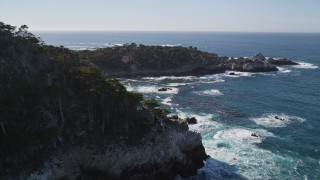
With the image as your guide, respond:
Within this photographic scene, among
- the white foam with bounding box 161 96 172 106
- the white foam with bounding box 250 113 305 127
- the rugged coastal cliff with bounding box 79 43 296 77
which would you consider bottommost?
the white foam with bounding box 250 113 305 127

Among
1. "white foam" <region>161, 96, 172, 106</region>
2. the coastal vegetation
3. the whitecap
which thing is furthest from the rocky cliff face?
"white foam" <region>161, 96, 172, 106</region>

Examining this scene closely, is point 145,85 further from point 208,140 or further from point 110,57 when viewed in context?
point 208,140

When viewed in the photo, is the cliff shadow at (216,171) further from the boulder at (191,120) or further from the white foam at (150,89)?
the white foam at (150,89)

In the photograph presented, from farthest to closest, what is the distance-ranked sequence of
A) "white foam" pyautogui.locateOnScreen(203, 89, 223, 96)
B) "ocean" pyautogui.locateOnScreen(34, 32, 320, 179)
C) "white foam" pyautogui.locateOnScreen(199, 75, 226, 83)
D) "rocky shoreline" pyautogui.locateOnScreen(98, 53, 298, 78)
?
"rocky shoreline" pyautogui.locateOnScreen(98, 53, 298, 78) < "white foam" pyautogui.locateOnScreen(199, 75, 226, 83) < "white foam" pyautogui.locateOnScreen(203, 89, 223, 96) < "ocean" pyautogui.locateOnScreen(34, 32, 320, 179)

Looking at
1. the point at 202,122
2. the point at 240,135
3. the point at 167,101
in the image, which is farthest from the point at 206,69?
the point at 240,135

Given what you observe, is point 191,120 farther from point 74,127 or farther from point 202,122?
point 74,127

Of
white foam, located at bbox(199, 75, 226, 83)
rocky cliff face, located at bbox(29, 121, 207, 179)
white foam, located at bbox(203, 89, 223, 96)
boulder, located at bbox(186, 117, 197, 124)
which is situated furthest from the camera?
white foam, located at bbox(199, 75, 226, 83)

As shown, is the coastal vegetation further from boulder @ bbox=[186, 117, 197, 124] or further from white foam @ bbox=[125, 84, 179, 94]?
white foam @ bbox=[125, 84, 179, 94]
